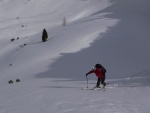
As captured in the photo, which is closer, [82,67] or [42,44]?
[82,67]

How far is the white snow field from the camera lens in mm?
14891

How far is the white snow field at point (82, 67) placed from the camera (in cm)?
1489

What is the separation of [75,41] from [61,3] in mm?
61885

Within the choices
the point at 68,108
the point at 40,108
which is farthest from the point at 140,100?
the point at 40,108

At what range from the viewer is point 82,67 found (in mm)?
35250

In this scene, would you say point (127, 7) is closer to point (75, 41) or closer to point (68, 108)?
point (75, 41)

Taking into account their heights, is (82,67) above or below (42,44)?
below

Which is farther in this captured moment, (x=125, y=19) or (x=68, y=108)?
(x=125, y=19)

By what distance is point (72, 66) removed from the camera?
3612 cm

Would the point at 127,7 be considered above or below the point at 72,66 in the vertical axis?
above

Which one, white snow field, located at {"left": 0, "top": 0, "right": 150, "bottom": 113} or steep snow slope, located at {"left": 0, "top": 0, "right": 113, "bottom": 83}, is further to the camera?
steep snow slope, located at {"left": 0, "top": 0, "right": 113, "bottom": 83}

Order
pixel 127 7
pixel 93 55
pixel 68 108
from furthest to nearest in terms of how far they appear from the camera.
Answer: pixel 127 7, pixel 93 55, pixel 68 108

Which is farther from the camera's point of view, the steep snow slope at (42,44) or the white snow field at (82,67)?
the steep snow slope at (42,44)

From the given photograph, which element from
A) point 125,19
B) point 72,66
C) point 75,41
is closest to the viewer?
point 72,66
